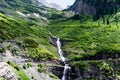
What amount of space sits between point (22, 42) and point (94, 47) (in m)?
45.9

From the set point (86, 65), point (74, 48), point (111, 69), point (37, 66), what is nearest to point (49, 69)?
point (37, 66)

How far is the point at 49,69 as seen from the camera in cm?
15262

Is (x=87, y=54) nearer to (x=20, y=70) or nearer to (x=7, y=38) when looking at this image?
(x=7, y=38)

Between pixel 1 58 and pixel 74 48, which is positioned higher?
pixel 74 48

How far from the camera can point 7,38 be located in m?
175

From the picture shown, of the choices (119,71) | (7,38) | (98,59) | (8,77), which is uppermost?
(7,38)

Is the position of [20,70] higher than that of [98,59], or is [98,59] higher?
[98,59]

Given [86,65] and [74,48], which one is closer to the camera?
[86,65]

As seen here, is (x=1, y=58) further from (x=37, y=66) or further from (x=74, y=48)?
(x=74, y=48)

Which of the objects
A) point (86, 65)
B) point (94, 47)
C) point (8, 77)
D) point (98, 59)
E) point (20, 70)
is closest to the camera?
point (8, 77)

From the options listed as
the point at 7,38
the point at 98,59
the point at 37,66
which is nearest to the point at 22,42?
the point at 7,38

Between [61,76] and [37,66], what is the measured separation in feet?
42.0

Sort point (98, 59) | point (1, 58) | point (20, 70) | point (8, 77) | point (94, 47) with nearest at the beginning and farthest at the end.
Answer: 1. point (8, 77)
2. point (20, 70)
3. point (1, 58)
4. point (98, 59)
5. point (94, 47)

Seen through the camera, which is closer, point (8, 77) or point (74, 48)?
point (8, 77)
